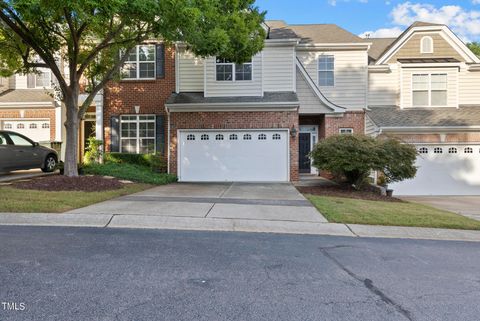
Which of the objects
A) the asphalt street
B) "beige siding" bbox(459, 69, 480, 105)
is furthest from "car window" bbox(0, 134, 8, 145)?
"beige siding" bbox(459, 69, 480, 105)

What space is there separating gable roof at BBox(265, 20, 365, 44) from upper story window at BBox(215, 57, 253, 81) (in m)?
2.55

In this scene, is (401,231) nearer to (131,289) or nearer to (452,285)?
(452,285)

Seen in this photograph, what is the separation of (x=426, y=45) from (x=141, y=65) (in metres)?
15.3

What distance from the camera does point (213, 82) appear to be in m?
15.6

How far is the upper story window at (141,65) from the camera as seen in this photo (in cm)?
1625

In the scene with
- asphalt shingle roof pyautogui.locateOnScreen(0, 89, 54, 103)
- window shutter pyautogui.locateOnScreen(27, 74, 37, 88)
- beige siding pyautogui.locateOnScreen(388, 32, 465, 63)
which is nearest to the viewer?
asphalt shingle roof pyautogui.locateOnScreen(0, 89, 54, 103)

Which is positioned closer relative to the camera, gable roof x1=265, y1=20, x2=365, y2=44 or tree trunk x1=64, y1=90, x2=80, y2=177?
tree trunk x1=64, y1=90, x2=80, y2=177

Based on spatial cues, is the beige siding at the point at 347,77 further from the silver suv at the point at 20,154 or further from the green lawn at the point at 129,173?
the silver suv at the point at 20,154

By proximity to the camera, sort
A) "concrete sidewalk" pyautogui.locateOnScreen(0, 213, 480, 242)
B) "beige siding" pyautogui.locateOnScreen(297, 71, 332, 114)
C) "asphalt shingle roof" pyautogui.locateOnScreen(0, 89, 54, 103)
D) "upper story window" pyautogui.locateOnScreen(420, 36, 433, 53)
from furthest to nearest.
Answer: "upper story window" pyautogui.locateOnScreen(420, 36, 433, 53) < "asphalt shingle roof" pyautogui.locateOnScreen(0, 89, 54, 103) < "beige siding" pyautogui.locateOnScreen(297, 71, 332, 114) < "concrete sidewalk" pyautogui.locateOnScreen(0, 213, 480, 242)

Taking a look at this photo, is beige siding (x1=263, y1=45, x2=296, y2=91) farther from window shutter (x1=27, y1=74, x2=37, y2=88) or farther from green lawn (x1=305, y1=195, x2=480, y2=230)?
window shutter (x1=27, y1=74, x2=37, y2=88)

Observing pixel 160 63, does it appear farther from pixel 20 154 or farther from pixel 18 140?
pixel 20 154

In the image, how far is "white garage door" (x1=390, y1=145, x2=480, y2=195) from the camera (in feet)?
52.7

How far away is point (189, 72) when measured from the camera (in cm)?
1606

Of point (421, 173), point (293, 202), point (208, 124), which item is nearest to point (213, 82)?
point (208, 124)
